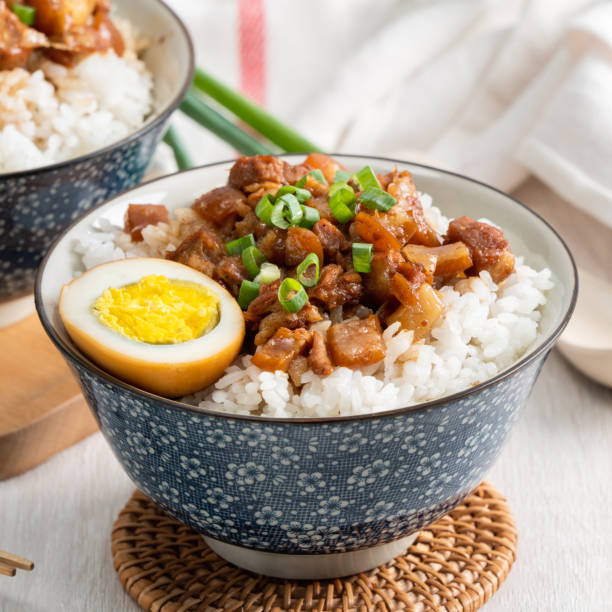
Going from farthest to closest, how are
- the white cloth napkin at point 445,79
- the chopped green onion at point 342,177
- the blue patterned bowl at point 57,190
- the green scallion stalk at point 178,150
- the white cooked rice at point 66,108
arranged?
the green scallion stalk at point 178,150 < the white cloth napkin at point 445,79 < the white cooked rice at point 66,108 < the blue patterned bowl at point 57,190 < the chopped green onion at point 342,177

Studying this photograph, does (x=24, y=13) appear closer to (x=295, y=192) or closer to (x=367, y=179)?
(x=295, y=192)

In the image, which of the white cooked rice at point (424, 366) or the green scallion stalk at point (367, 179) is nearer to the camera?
the white cooked rice at point (424, 366)

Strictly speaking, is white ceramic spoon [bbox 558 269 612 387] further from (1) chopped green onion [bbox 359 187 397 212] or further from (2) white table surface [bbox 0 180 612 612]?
(1) chopped green onion [bbox 359 187 397 212]

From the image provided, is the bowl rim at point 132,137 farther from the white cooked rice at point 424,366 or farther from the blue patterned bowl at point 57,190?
the white cooked rice at point 424,366

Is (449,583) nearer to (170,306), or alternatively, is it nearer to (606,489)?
(606,489)

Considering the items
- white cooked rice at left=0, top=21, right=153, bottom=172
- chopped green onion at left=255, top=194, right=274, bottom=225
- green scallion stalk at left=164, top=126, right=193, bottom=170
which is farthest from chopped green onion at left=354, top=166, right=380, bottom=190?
green scallion stalk at left=164, top=126, right=193, bottom=170

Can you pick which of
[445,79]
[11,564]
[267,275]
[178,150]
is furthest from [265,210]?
[445,79]

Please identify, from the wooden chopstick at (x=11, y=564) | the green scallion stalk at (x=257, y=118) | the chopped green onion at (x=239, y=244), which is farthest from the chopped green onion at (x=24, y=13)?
A: the wooden chopstick at (x=11, y=564)
